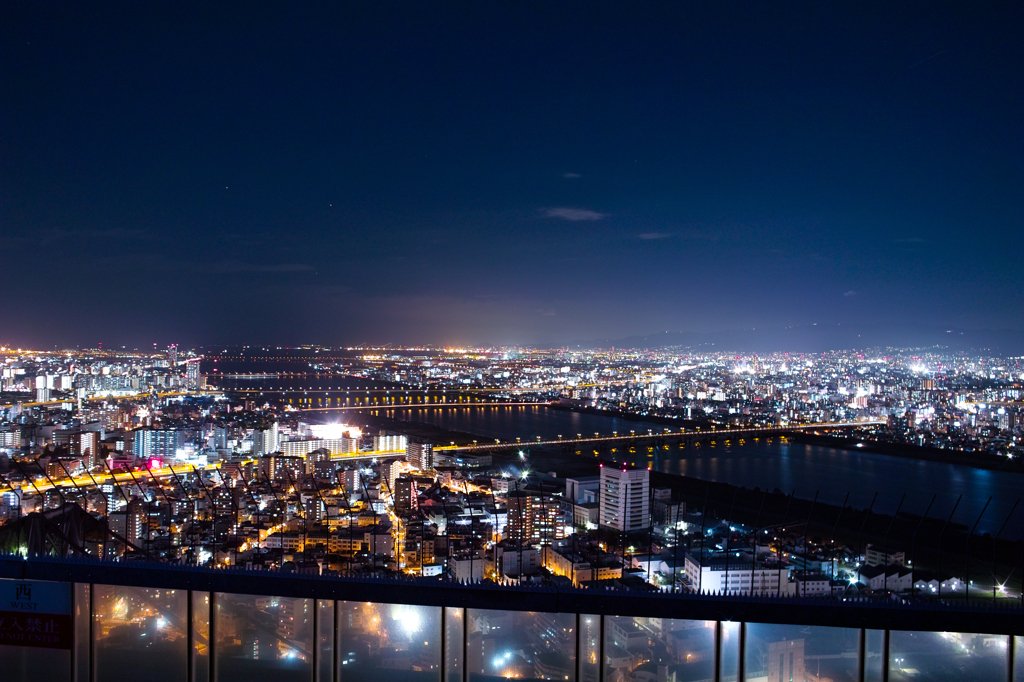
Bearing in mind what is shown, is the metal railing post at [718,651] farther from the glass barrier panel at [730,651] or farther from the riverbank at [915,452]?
the riverbank at [915,452]

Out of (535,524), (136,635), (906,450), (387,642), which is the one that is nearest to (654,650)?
(387,642)

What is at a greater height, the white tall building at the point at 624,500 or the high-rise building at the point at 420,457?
the white tall building at the point at 624,500

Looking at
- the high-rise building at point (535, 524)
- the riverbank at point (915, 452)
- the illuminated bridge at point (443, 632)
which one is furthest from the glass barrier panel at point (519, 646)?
the riverbank at point (915, 452)

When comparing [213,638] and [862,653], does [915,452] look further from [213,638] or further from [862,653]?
[213,638]

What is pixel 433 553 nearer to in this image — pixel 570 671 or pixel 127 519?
pixel 127 519

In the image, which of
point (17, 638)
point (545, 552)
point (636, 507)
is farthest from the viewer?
point (636, 507)

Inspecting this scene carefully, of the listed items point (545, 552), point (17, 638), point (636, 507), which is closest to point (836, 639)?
point (17, 638)
